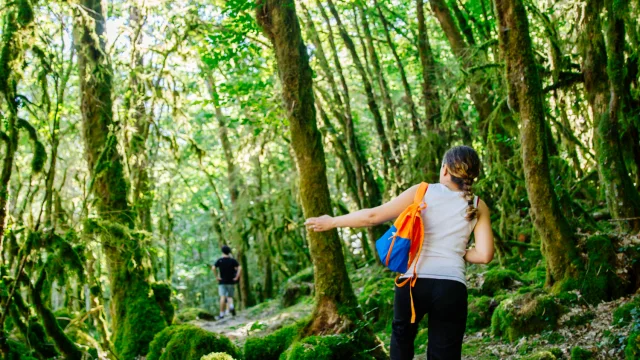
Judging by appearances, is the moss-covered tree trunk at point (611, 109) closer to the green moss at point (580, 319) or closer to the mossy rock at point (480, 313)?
the green moss at point (580, 319)

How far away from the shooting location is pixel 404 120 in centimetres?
1631

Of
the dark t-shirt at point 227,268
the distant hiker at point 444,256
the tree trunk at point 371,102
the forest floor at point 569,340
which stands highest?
the tree trunk at point 371,102

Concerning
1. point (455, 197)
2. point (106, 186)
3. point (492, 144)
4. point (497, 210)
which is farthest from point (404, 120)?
point (455, 197)

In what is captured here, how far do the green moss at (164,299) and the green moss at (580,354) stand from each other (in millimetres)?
6723

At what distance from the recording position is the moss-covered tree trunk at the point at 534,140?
6977mm

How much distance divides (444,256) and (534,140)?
378 centimetres

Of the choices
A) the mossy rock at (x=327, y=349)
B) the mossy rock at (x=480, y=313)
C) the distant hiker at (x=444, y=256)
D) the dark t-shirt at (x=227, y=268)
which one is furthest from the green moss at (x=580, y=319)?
the dark t-shirt at (x=227, y=268)

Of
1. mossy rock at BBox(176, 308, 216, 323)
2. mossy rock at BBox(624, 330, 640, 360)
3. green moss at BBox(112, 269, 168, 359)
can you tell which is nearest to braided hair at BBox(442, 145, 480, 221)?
mossy rock at BBox(624, 330, 640, 360)

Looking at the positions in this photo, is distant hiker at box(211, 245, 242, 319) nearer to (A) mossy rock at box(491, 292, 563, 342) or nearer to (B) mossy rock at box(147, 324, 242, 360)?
(B) mossy rock at box(147, 324, 242, 360)

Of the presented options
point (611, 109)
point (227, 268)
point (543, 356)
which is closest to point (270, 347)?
point (543, 356)

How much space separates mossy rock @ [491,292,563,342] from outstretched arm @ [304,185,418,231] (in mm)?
3566

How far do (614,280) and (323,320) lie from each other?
337 centimetres

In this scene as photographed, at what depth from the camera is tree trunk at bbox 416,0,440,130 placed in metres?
13.5

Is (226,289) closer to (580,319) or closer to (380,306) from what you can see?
(380,306)
